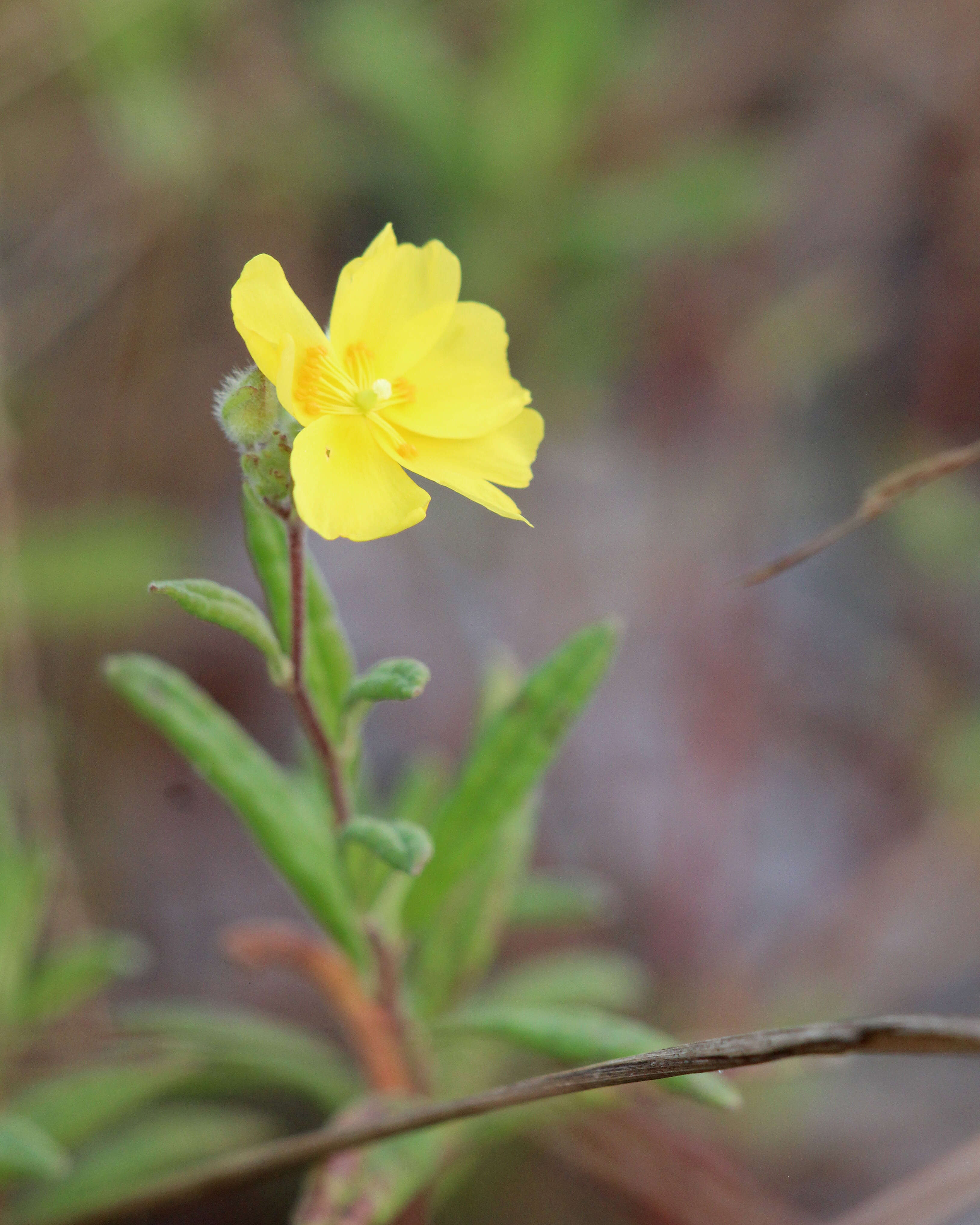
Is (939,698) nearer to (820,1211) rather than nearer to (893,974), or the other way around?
(893,974)

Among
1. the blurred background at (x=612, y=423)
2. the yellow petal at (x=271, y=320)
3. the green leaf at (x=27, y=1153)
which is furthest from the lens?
the blurred background at (x=612, y=423)

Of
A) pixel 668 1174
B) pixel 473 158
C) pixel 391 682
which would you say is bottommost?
pixel 668 1174

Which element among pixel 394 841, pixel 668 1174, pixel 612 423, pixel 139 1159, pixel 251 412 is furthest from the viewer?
pixel 612 423

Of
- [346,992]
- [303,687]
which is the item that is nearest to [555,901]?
[346,992]

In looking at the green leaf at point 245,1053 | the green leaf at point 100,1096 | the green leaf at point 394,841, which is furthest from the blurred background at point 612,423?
the green leaf at point 394,841

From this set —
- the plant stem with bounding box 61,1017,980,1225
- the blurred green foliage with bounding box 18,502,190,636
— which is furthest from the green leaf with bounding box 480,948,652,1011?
the blurred green foliage with bounding box 18,502,190,636

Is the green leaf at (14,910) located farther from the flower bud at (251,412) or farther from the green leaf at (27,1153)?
the flower bud at (251,412)

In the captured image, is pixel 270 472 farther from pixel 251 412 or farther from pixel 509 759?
pixel 509 759

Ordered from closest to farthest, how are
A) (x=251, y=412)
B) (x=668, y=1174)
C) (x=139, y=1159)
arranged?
(x=251, y=412) → (x=139, y=1159) → (x=668, y=1174)
